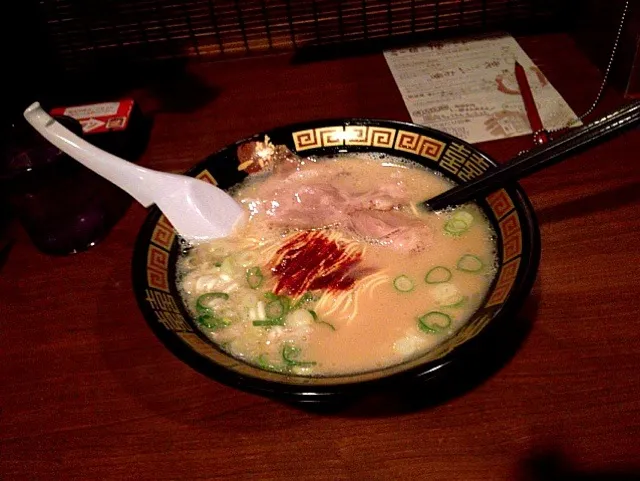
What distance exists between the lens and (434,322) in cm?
117

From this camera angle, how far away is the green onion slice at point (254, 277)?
135 centimetres

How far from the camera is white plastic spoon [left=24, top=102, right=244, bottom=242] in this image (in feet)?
4.62

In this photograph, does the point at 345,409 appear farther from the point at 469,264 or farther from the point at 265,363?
the point at 469,264

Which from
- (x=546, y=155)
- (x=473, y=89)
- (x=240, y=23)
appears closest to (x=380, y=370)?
(x=546, y=155)

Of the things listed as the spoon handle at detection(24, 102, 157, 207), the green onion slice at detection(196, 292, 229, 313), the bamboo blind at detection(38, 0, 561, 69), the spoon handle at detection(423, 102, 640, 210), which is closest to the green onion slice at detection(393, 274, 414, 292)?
the spoon handle at detection(423, 102, 640, 210)

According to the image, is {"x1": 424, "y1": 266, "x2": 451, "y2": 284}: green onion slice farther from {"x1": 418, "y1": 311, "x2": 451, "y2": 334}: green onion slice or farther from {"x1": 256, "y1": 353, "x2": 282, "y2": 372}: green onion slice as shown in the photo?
{"x1": 256, "y1": 353, "x2": 282, "y2": 372}: green onion slice

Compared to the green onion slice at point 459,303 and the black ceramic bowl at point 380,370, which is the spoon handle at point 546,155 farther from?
the green onion slice at point 459,303

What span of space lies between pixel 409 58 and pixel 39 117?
144 cm

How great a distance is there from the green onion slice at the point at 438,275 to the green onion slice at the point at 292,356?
0.34 metres

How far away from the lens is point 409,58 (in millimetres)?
2303

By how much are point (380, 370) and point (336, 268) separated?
0.40 meters

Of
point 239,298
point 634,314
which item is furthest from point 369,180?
point 634,314

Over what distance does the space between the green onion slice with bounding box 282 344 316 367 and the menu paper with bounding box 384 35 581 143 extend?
996 mm

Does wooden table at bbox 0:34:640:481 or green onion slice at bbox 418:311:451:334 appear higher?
green onion slice at bbox 418:311:451:334
